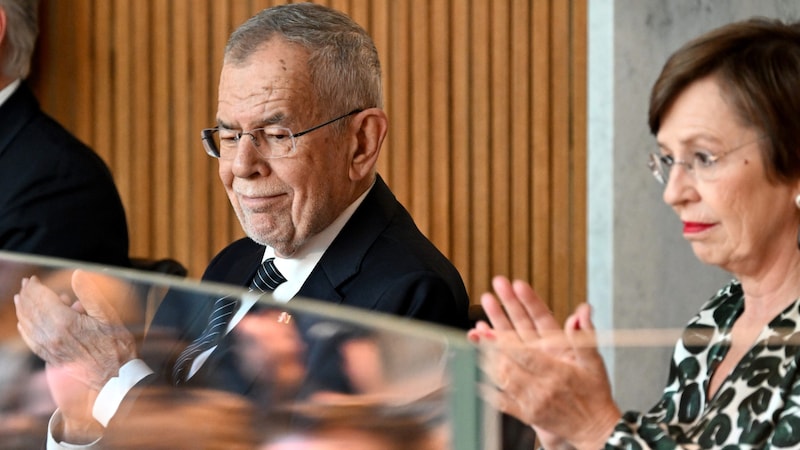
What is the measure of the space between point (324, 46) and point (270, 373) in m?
1.06

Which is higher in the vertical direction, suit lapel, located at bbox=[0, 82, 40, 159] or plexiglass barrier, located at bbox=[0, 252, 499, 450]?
suit lapel, located at bbox=[0, 82, 40, 159]

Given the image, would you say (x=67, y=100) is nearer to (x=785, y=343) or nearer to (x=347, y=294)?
(x=347, y=294)

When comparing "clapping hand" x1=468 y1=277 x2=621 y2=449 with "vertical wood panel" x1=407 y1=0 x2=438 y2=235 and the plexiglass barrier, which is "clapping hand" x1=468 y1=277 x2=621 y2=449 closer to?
the plexiglass barrier

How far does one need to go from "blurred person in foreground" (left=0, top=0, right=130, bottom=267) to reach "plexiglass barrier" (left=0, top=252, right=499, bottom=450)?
1029 mm

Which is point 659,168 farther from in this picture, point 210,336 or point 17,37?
point 17,37

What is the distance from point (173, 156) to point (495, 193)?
3.78ft

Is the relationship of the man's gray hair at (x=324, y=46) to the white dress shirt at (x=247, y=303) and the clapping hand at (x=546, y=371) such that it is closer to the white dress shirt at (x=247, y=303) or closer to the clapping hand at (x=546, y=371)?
the white dress shirt at (x=247, y=303)

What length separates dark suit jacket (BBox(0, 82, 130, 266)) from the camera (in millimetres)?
2801

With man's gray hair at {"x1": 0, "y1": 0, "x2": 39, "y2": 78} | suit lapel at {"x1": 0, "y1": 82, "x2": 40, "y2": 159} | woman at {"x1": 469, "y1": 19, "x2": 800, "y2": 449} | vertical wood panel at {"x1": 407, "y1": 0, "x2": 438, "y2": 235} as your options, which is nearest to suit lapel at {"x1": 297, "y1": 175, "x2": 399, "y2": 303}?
woman at {"x1": 469, "y1": 19, "x2": 800, "y2": 449}

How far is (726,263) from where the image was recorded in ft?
5.20

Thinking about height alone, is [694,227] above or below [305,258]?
above

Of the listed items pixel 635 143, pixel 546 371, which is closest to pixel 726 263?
pixel 546 371

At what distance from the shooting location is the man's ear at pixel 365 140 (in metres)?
2.28

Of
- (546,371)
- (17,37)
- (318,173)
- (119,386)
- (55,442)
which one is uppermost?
(17,37)
